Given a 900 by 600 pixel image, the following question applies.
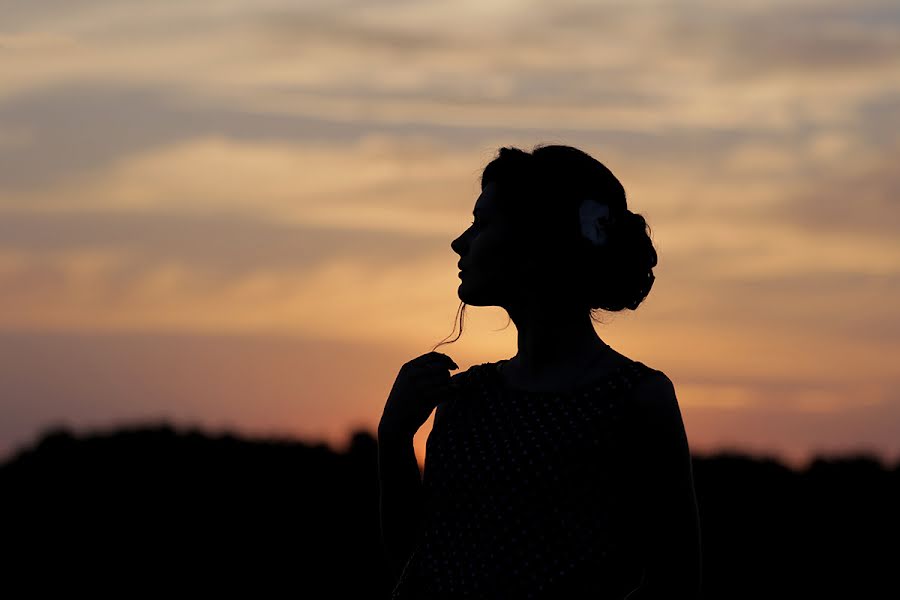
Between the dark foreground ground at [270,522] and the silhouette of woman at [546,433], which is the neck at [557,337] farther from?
the dark foreground ground at [270,522]

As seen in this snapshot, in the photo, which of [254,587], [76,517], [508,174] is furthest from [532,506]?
[76,517]

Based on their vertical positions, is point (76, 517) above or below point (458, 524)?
below

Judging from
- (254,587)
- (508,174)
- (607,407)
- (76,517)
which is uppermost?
(508,174)

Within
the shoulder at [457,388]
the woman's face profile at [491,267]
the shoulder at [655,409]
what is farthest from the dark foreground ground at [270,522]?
the shoulder at [655,409]

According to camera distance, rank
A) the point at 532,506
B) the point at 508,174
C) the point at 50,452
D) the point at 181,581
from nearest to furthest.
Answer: the point at 532,506 → the point at 508,174 → the point at 181,581 → the point at 50,452

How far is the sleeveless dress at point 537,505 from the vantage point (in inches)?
153

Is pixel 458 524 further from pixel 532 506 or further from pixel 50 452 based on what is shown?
pixel 50 452

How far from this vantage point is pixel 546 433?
405cm

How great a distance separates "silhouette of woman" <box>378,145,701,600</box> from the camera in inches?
155

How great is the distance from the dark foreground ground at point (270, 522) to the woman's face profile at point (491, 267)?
725 centimetres

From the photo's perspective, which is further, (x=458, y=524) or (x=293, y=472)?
(x=293, y=472)

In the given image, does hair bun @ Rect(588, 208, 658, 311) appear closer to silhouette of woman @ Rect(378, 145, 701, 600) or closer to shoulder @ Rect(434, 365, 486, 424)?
silhouette of woman @ Rect(378, 145, 701, 600)

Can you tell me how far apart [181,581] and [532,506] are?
771 cm

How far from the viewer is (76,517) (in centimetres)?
1134
